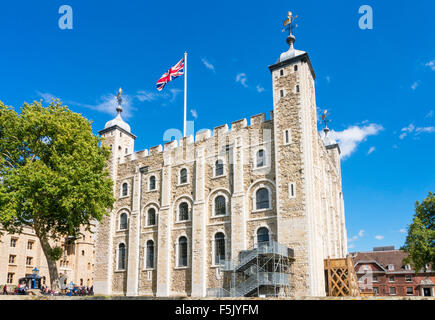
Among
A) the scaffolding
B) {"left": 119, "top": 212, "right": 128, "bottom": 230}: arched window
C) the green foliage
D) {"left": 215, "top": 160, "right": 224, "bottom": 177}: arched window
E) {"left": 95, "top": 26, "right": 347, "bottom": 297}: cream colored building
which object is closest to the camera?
the green foliage

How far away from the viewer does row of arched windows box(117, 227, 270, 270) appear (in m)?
28.0

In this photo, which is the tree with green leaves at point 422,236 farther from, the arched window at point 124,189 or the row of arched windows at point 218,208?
the arched window at point 124,189

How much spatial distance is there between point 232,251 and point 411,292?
38.4m

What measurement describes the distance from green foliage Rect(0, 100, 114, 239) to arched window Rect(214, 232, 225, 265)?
9.04 metres

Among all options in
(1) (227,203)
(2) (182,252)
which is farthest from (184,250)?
(1) (227,203)

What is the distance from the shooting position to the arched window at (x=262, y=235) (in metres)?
27.7

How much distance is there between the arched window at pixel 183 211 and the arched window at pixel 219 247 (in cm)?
401

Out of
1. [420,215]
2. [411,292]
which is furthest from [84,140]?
[411,292]

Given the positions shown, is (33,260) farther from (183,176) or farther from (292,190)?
(292,190)

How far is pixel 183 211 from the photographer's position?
1308 inches

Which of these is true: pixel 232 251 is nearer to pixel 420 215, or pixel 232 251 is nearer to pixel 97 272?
pixel 97 272

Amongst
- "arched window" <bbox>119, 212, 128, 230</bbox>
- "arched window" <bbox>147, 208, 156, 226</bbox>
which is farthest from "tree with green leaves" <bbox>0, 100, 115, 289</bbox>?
"arched window" <bbox>119, 212, 128, 230</bbox>

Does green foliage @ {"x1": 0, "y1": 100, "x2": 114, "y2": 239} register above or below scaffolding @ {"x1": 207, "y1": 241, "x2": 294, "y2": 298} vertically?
above

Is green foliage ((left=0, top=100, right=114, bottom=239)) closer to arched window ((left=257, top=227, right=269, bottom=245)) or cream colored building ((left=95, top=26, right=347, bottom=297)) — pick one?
cream colored building ((left=95, top=26, right=347, bottom=297))
